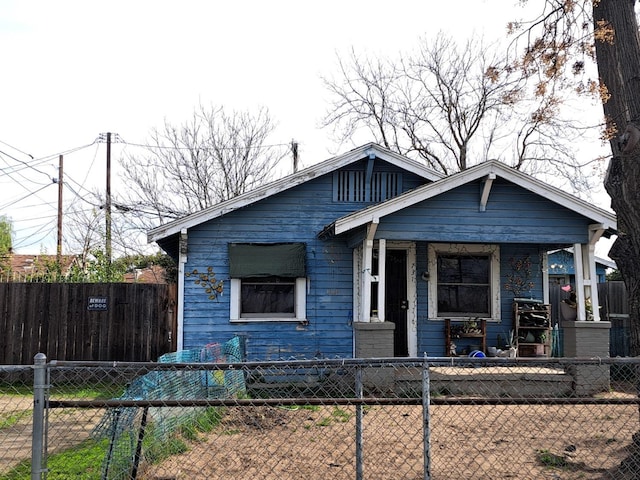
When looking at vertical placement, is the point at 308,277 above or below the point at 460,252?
below

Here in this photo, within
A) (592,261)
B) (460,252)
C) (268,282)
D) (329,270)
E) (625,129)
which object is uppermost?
(625,129)

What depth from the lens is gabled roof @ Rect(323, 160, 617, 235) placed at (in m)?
10.2

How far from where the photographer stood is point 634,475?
518 cm

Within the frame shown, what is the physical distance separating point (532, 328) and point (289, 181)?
5261 millimetres

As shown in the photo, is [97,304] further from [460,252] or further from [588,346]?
[588,346]

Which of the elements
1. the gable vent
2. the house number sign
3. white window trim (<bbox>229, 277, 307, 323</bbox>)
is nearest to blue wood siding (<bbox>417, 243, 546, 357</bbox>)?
the gable vent

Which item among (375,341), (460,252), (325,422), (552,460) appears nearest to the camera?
(552,460)

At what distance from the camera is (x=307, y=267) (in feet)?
39.2

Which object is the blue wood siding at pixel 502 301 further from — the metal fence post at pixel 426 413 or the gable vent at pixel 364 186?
the metal fence post at pixel 426 413

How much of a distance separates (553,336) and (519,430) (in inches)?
240

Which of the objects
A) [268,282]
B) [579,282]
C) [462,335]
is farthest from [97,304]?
[579,282]

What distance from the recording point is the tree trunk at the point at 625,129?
5.56 meters

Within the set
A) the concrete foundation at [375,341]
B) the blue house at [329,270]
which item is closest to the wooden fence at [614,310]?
the blue house at [329,270]

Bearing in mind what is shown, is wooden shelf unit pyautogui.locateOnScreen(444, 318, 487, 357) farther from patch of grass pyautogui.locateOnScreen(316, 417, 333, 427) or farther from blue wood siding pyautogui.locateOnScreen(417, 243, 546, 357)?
patch of grass pyautogui.locateOnScreen(316, 417, 333, 427)
